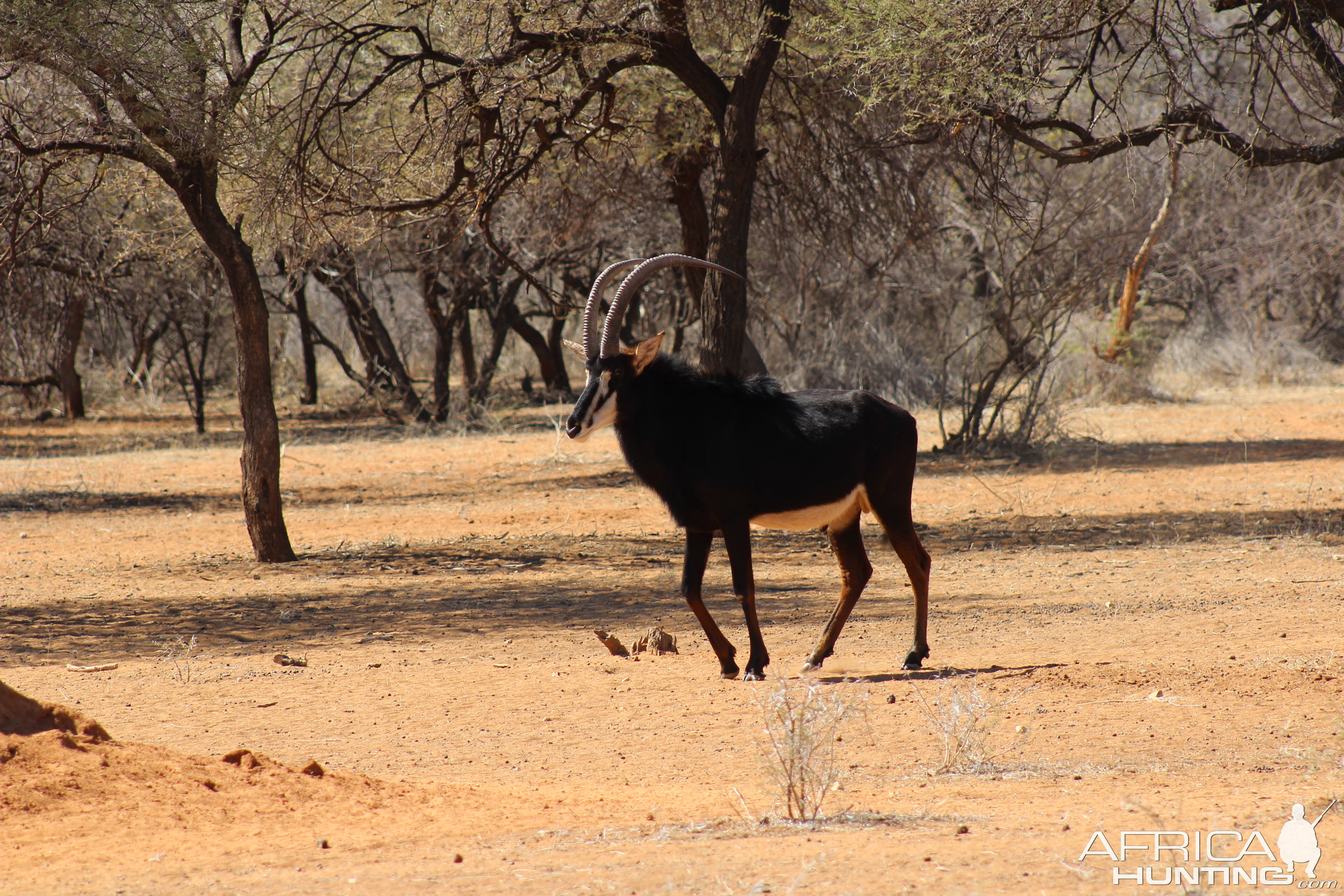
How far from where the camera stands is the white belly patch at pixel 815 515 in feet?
20.0

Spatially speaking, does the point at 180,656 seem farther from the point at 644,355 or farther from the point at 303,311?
the point at 303,311

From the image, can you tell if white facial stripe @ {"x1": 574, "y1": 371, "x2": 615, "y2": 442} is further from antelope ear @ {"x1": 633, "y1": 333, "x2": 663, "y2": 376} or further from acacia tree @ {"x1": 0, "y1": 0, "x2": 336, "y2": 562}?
acacia tree @ {"x1": 0, "y1": 0, "x2": 336, "y2": 562}

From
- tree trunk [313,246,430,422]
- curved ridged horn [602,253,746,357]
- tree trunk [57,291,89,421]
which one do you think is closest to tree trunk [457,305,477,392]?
tree trunk [313,246,430,422]

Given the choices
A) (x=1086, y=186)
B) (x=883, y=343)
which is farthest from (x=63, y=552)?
(x=883, y=343)

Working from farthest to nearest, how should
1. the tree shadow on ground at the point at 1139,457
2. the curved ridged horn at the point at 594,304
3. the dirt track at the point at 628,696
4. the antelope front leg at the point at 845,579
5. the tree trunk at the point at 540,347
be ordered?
the tree trunk at the point at 540,347 → the tree shadow on ground at the point at 1139,457 → the curved ridged horn at the point at 594,304 → the antelope front leg at the point at 845,579 → the dirt track at the point at 628,696

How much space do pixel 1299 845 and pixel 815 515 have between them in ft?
10.4

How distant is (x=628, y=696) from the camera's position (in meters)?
5.95

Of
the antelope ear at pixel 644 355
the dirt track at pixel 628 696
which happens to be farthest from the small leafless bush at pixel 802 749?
the antelope ear at pixel 644 355

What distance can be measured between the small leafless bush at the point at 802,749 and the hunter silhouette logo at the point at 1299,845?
1311 millimetres

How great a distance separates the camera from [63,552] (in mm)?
11555

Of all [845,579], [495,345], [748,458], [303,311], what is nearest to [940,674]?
[845,579]

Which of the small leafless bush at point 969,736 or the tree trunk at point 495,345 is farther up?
the tree trunk at point 495,345

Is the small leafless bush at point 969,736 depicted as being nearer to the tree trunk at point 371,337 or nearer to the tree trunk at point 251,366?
the tree trunk at point 251,366

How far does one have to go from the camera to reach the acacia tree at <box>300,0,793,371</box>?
10.6 metres
